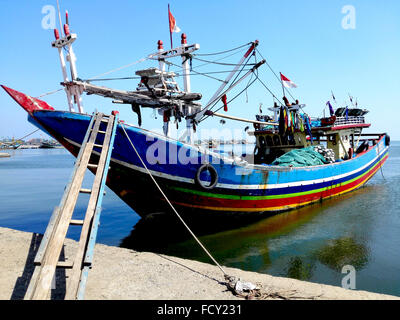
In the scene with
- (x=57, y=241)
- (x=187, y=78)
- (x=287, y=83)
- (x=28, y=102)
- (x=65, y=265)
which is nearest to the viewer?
(x=65, y=265)

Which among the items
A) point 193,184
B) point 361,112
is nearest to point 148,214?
point 193,184

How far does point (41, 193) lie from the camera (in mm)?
19078

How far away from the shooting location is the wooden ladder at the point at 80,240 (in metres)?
3.79

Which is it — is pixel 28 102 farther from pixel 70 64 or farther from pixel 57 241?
pixel 57 241

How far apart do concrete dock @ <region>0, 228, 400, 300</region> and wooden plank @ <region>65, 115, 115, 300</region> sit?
1.54 feet

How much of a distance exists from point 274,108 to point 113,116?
9.76m

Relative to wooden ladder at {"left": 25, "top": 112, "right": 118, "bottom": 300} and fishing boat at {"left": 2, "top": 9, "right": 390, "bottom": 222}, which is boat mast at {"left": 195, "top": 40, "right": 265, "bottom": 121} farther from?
wooden ladder at {"left": 25, "top": 112, "right": 118, "bottom": 300}

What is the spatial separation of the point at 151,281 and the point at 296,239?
6015 mm

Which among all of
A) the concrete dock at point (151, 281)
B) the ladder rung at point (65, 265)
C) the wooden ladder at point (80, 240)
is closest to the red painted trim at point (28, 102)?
the wooden ladder at point (80, 240)

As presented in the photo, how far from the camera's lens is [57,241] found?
14.9 ft

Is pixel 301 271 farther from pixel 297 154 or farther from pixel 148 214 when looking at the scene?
pixel 297 154

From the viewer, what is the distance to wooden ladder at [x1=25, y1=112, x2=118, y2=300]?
3.79 meters

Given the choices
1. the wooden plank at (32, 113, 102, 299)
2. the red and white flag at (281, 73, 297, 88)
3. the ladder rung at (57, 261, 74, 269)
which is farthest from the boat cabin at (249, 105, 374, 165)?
the ladder rung at (57, 261, 74, 269)

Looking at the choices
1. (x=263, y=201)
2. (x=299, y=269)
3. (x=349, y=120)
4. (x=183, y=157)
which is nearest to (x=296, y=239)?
(x=263, y=201)
